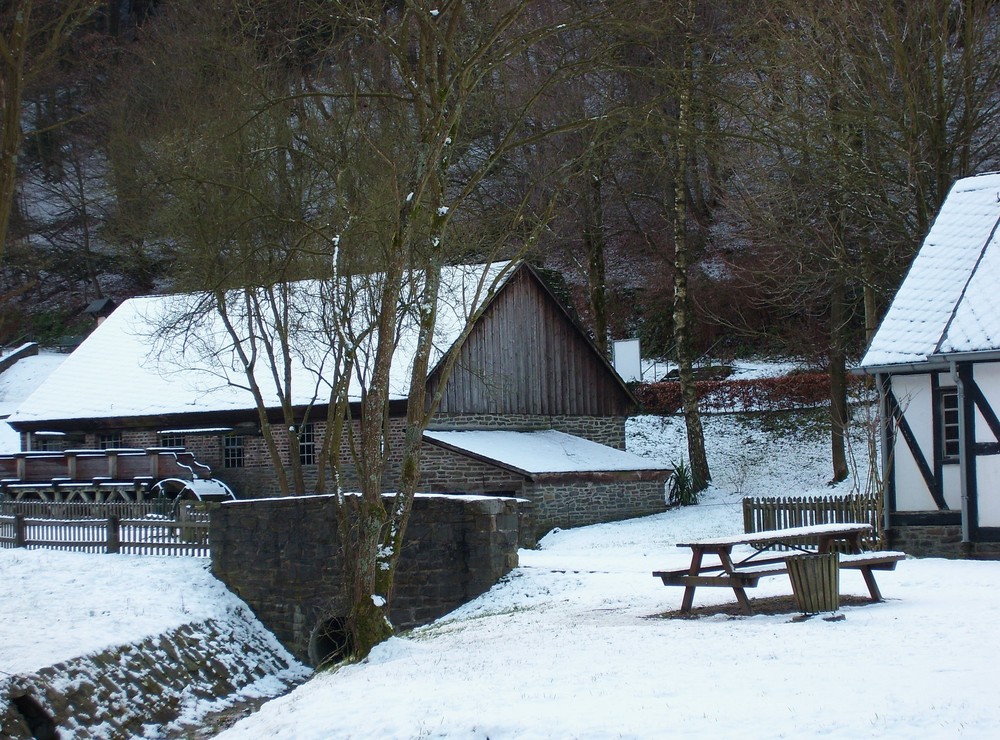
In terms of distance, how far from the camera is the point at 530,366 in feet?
90.6

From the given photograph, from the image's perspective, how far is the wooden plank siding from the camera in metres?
26.2

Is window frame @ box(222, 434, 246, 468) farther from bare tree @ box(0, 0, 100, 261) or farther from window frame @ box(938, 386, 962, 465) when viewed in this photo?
bare tree @ box(0, 0, 100, 261)

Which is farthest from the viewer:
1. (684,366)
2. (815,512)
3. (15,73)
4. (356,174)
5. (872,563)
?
(684,366)

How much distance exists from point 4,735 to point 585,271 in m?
28.0

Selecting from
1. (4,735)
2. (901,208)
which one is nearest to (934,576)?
(4,735)

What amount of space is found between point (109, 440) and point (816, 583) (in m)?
24.0

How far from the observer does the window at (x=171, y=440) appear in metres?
28.7

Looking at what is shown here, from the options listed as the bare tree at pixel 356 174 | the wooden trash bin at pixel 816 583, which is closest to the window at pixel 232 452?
the bare tree at pixel 356 174

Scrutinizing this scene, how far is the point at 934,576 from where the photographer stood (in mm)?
12984

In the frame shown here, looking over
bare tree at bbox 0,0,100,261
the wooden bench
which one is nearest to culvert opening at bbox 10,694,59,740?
bare tree at bbox 0,0,100,261

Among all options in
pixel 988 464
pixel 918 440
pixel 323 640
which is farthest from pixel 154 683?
pixel 988 464

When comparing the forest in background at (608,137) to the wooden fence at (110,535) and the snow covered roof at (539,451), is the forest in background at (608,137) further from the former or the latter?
the snow covered roof at (539,451)

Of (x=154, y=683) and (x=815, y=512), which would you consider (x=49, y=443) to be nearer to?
(x=154, y=683)

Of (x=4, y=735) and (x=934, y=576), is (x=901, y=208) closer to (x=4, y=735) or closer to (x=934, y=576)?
(x=934, y=576)
